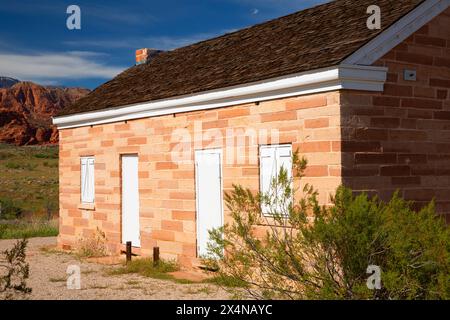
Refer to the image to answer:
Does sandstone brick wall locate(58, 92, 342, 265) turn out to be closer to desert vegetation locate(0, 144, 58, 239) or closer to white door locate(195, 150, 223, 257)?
white door locate(195, 150, 223, 257)

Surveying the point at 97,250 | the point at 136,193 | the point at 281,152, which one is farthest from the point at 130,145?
the point at 281,152

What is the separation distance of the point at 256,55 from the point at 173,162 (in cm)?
263

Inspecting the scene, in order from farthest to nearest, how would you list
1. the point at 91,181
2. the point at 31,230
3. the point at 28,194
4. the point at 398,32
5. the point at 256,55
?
the point at 28,194 → the point at 31,230 → the point at 91,181 → the point at 256,55 → the point at 398,32

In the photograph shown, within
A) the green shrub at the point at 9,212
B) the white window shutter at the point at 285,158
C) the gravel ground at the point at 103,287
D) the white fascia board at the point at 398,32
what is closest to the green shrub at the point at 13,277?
the gravel ground at the point at 103,287

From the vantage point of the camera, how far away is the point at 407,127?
9.87 meters

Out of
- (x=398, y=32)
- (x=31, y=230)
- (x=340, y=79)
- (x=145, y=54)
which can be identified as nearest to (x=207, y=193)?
(x=340, y=79)

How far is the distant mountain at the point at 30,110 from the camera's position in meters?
99.9

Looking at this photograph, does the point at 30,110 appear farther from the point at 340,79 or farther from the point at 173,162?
the point at 340,79

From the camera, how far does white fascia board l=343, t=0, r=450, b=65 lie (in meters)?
9.22

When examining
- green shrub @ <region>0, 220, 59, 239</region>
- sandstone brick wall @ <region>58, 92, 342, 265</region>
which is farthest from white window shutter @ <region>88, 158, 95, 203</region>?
green shrub @ <region>0, 220, 59, 239</region>

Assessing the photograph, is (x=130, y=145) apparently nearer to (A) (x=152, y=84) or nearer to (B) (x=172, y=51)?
(A) (x=152, y=84)

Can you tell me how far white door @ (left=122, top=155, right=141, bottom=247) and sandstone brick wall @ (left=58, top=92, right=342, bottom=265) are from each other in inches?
6.3

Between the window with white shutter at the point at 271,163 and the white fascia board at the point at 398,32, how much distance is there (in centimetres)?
178

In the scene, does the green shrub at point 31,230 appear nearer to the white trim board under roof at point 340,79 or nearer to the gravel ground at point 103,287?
the gravel ground at point 103,287
